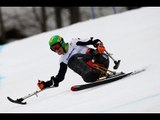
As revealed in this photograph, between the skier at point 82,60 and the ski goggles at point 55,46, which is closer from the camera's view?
the ski goggles at point 55,46

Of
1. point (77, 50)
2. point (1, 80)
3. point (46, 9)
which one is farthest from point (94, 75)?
point (46, 9)

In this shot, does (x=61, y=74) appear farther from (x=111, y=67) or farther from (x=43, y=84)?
(x=111, y=67)

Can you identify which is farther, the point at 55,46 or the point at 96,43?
the point at 96,43

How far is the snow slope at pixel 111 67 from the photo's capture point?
263 inches

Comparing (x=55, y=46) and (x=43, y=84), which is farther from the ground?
(x=55, y=46)

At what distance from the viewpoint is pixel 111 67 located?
10422mm

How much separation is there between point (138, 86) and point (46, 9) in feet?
65.4

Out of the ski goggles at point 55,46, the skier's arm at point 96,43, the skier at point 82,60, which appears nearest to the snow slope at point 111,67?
the skier at point 82,60

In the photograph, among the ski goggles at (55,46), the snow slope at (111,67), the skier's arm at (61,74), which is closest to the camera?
the snow slope at (111,67)

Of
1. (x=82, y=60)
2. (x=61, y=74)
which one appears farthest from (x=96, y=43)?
(x=61, y=74)

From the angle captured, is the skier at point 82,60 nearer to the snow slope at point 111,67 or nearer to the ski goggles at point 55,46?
the ski goggles at point 55,46

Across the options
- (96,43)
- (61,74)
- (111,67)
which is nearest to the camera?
(96,43)

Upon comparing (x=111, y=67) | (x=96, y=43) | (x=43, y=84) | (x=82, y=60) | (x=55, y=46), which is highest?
(x=55, y=46)

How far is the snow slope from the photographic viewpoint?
22.0 ft
